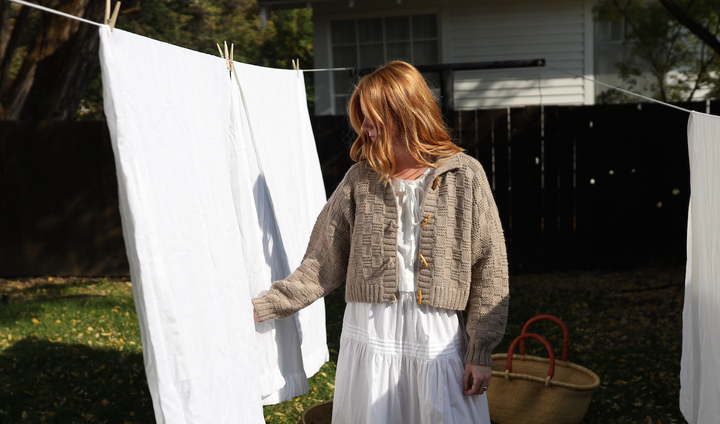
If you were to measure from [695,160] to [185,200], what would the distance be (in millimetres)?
2111

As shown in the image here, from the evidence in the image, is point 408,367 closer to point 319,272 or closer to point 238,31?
point 319,272

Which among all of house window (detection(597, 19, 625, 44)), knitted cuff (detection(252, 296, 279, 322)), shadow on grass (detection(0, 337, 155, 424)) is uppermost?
house window (detection(597, 19, 625, 44))

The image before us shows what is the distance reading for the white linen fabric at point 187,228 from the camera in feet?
4.73

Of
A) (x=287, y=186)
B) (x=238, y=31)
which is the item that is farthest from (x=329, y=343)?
(x=238, y=31)

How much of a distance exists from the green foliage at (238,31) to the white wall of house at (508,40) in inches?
447

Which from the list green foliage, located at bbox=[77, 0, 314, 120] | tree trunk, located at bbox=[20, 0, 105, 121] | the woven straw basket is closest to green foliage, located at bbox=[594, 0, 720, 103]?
the woven straw basket

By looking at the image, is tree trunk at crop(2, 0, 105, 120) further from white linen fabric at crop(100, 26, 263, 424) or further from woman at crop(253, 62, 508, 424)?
woman at crop(253, 62, 508, 424)

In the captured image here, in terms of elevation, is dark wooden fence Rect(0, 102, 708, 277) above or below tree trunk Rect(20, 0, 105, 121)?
below

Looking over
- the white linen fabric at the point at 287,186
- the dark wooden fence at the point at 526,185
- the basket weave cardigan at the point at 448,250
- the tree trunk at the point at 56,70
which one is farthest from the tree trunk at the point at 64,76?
the basket weave cardigan at the point at 448,250

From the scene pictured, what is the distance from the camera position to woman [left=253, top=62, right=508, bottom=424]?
1.79 m

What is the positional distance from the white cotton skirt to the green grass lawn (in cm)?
146

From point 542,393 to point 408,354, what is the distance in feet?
4.51

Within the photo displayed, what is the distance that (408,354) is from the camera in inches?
72.5

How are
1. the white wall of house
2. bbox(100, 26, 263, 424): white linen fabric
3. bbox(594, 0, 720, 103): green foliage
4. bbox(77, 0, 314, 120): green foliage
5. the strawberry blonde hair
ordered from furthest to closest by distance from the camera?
bbox(77, 0, 314, 120): green foliage, the white wall of house, bbox(594, 0, 720, 103): green foliage, the strawberry blonde hair, bbox(100, 26, 263, 424): white linen fabric
